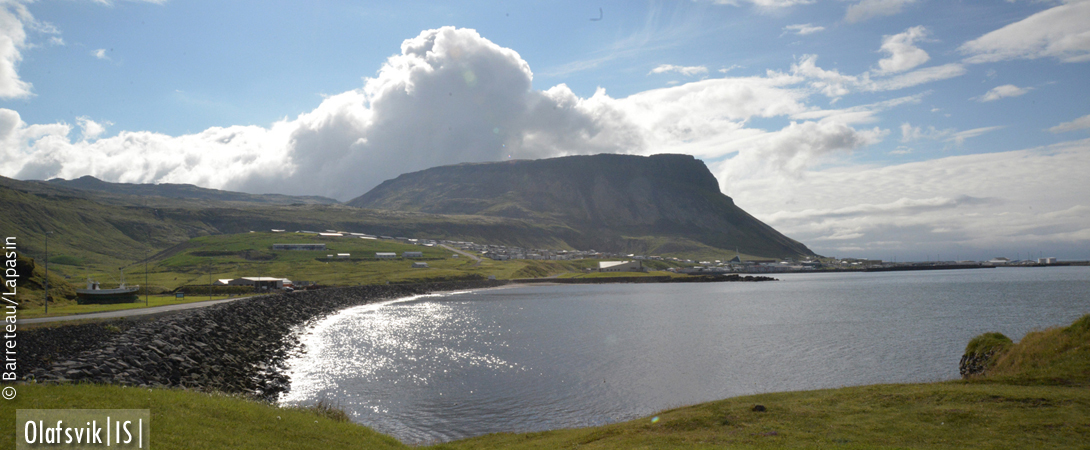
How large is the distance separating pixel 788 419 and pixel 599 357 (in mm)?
29318

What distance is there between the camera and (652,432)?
21.2m

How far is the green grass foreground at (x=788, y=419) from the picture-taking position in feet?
53.5

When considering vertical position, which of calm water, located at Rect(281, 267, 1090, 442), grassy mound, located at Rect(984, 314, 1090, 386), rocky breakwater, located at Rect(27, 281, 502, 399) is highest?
grassy mound, located at Rect(984, 314, 1090, 386)

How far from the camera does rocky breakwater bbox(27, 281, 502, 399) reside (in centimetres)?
2809

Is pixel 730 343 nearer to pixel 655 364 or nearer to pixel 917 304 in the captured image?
pixel 655 364

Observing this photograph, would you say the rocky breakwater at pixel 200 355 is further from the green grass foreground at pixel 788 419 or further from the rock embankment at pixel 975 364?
the rock embankment at pixel 975 364

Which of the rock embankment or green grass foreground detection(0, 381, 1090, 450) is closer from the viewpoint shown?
green grass foreground detection(0, 381, 1090, 450)

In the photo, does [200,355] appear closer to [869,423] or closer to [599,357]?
[599,357]

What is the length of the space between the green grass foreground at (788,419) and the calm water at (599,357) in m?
7.49

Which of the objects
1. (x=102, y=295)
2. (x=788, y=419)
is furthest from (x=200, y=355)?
(x=102, y=295)

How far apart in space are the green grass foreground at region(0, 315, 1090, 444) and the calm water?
24.6 ft

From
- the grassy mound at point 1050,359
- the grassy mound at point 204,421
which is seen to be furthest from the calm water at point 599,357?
the grassy mound at point 1050,359

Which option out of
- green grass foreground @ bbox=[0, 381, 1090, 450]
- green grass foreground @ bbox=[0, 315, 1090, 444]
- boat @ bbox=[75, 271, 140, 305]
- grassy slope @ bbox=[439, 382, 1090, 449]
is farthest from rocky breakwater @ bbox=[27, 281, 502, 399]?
grassy slope @ bbox=[439, 382, 1090, 449]

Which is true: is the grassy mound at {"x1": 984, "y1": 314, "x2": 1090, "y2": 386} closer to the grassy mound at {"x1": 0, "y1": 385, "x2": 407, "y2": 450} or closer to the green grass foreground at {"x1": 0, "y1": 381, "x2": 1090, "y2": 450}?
the green grass foreground at {"x1": 0, "y1": 381, "x2": 1090, "y2": 450}
